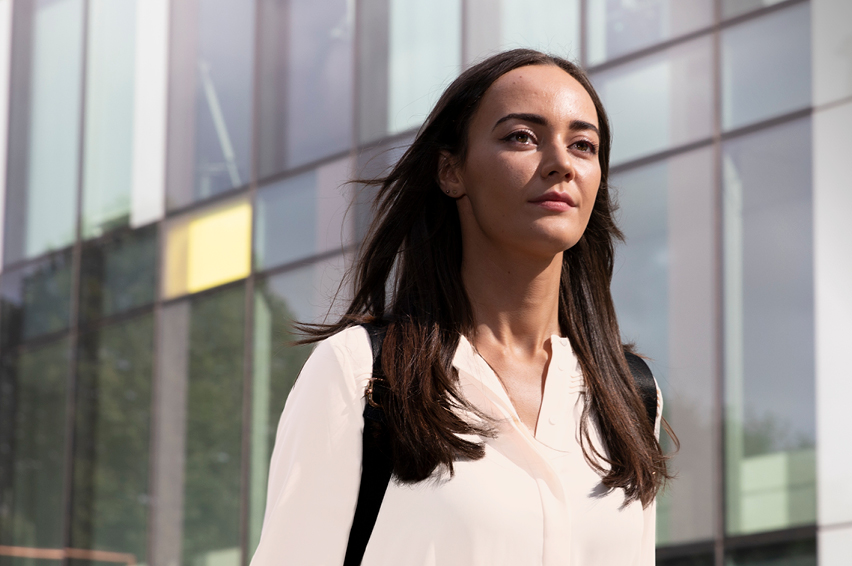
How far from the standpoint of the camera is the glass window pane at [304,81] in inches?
398

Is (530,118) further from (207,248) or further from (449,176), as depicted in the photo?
(207,248)

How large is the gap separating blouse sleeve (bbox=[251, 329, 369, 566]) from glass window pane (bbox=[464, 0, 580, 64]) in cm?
646

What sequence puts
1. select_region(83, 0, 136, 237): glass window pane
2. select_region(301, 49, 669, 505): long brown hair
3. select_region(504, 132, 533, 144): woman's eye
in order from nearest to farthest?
select_region(301, 49, 669, 505): long brown hair → select_region(504, 132, 533, 144): woman's eye → select_region(83, 0, 136, 237): glass window pane

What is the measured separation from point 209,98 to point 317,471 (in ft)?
31.4

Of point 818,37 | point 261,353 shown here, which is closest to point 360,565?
point 818,37

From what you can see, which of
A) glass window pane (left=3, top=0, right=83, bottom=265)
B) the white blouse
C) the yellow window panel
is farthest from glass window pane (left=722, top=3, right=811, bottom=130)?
glass window pane (left=3, top=0, right=83, bottom=265)

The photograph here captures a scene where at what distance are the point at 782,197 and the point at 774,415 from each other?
1.50m

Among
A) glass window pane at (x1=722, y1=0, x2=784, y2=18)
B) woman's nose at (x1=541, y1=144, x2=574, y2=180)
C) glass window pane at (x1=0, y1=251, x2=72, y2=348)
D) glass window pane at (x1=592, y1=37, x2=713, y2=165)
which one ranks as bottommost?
woman's nose at (x1=541, y1=144, x2=574, y2=180)

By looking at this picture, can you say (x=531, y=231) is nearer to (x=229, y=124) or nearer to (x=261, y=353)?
(x=261, y=353)

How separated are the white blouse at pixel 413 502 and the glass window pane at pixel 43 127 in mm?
10854

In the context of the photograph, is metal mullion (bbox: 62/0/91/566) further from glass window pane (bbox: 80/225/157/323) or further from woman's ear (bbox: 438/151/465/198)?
woman's ear (bbox: 438/151/465/198)

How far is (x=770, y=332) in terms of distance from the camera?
741 cm

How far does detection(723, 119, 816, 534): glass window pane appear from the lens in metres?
7.18

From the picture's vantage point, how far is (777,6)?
7684 mm
